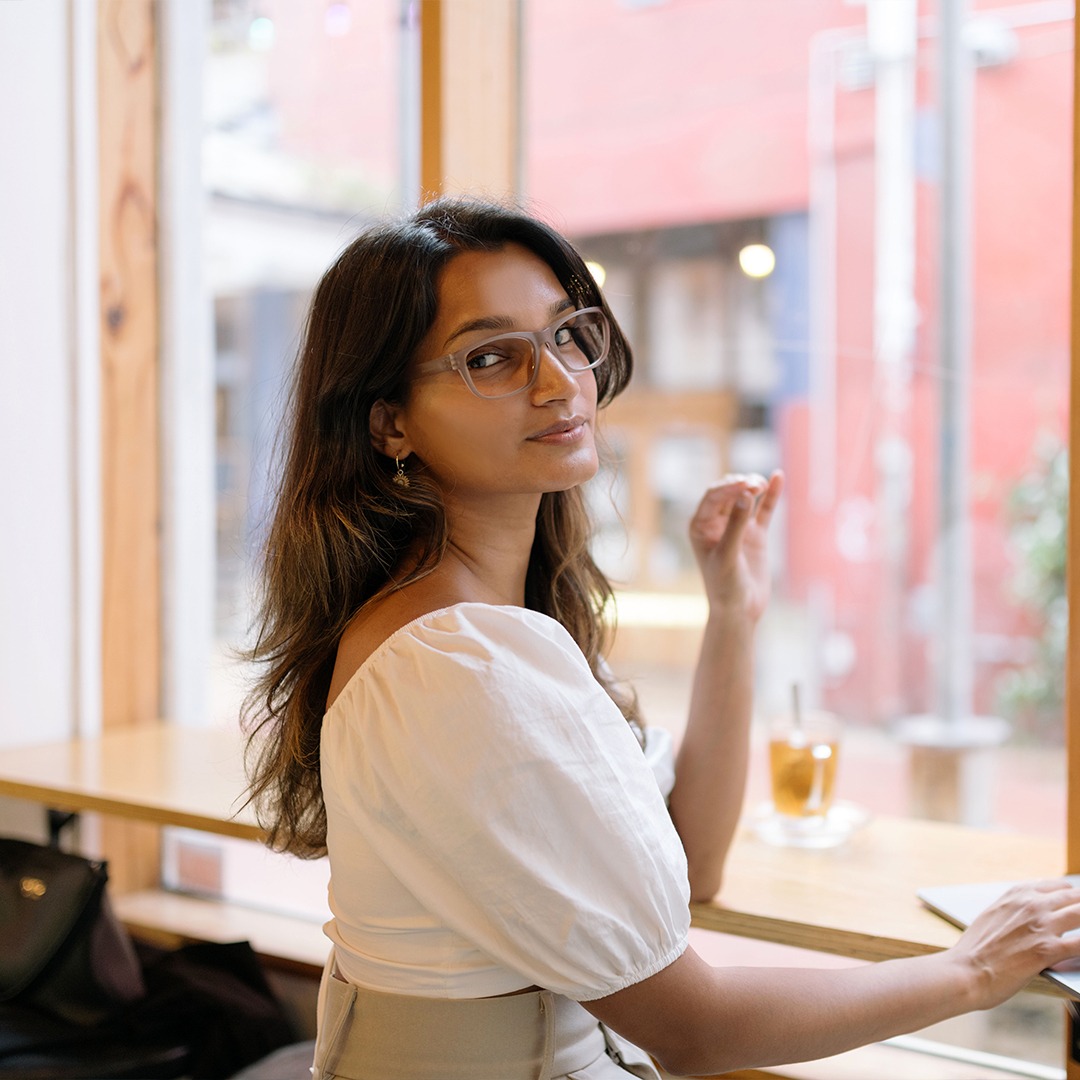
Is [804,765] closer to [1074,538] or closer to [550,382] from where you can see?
[1074,538]

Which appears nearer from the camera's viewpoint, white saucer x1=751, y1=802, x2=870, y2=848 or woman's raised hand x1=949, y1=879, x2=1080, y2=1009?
woman's raised hand x1=949, y1=879, x2=1080, y2=1009

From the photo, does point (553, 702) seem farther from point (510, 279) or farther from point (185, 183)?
point (185, 183)

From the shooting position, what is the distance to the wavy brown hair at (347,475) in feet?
4.06

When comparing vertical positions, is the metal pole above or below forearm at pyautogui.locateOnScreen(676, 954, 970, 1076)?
above

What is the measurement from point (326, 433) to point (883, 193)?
66.7 inches

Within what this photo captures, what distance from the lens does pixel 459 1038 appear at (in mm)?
1149

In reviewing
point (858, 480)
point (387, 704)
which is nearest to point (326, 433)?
point (387, 704)

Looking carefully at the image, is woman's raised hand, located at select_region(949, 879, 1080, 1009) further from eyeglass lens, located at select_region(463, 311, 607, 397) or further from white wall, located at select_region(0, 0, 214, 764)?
white wall, located at select_region(0, 0, 214, 764)

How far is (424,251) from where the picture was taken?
1.24m

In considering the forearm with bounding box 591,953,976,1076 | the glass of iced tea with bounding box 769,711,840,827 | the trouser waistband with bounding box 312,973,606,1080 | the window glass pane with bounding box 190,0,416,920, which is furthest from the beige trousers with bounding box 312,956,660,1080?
the window glass pane with bounding box 190,0,416,920

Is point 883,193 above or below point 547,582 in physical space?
above

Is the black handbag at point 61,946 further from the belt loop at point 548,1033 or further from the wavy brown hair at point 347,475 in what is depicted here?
the belt loop at point 548,1033

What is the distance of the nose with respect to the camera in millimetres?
1224

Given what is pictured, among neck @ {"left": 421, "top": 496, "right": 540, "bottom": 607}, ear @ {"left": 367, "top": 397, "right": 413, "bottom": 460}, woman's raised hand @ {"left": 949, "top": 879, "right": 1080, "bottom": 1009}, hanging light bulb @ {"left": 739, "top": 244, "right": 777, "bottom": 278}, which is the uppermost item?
hanging light bulb @ {"left": 739, "top": 244, "right": 777, "bottom": 278}
